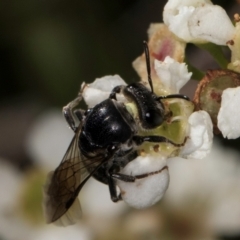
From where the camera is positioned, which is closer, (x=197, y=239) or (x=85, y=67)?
(x=197, y=239)

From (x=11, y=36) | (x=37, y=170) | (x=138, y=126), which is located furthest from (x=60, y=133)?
(x=138, y=126)


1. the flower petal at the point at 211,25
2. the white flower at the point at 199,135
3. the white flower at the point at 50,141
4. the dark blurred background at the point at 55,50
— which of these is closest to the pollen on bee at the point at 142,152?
the white flower at the point at 199,135

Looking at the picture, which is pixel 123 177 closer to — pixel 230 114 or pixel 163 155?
pixel 163 155

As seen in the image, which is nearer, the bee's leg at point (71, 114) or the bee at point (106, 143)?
the bee at point (106, 143)

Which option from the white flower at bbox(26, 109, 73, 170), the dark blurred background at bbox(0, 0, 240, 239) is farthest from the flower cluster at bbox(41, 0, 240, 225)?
the dark blurred background at bbox(0, 0, 240, 239)

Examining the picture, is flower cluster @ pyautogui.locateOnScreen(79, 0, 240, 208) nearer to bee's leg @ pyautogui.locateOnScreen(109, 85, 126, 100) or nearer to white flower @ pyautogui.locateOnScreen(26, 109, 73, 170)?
bee's leg @ pyautogui.locateOnScreen(109, 85, 126, 100)

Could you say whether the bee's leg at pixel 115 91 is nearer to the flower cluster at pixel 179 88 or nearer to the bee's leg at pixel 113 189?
the flower cluster at pixel 179 88

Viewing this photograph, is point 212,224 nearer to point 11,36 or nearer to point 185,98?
point 185,98
